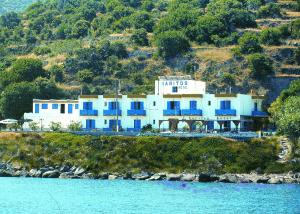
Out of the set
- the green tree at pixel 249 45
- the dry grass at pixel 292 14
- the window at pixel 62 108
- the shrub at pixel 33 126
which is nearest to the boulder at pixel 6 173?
the shrub at pixel 33 126

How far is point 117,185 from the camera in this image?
277 ft

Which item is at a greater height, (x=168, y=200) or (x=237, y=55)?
(x=237, y=55)

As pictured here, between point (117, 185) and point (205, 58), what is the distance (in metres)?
50.4

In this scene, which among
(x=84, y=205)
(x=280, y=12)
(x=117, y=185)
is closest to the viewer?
(x=84, y=205)

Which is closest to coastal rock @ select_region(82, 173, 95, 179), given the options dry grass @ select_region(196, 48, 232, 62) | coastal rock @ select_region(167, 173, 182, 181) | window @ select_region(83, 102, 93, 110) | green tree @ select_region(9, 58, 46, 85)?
coastal rock @ select_region(167, 173, 182, 181)

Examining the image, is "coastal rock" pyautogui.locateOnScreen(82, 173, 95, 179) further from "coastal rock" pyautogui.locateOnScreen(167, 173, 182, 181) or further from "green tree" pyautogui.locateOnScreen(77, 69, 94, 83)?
"green tree" pyautogui.locateOnScreen(77, 69, 94, 83)

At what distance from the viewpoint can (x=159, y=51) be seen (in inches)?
5325

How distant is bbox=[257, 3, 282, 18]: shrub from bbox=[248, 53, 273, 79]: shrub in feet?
78.8

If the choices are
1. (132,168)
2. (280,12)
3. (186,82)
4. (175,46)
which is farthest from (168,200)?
(280,12)

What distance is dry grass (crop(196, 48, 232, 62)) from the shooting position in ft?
430

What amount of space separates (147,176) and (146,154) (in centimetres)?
395

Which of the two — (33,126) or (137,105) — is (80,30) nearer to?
(33,126)

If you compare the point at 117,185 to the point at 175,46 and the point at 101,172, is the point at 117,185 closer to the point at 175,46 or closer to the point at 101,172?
the point at 101,172

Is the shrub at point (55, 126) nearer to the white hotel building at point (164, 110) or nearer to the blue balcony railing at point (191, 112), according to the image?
the white hotel building at point (164, 110)
